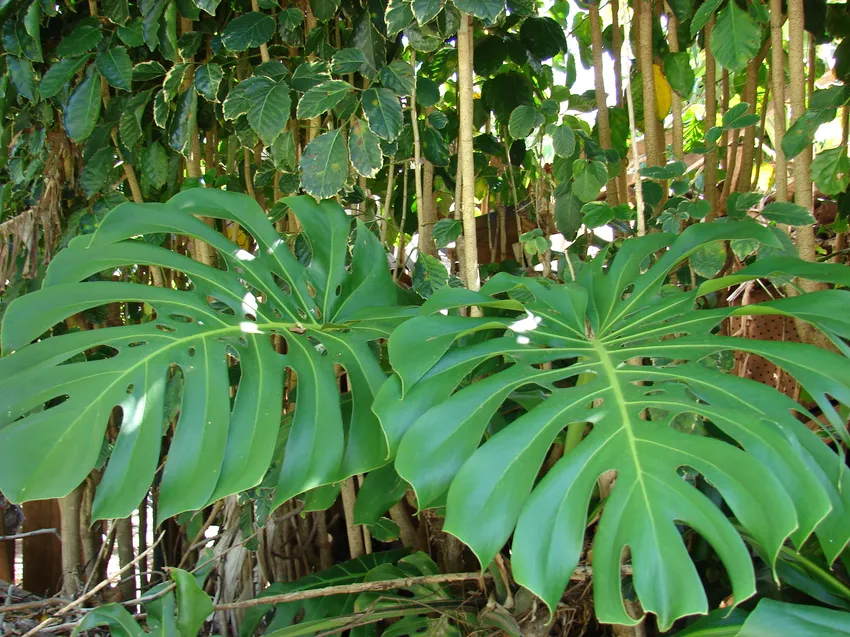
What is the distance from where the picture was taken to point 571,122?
1.47 meters

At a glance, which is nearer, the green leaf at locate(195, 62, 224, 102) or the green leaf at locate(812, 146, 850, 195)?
the green leaf at locate(812, 146, 850, 195)

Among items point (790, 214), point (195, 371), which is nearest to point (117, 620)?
point (195, 371)

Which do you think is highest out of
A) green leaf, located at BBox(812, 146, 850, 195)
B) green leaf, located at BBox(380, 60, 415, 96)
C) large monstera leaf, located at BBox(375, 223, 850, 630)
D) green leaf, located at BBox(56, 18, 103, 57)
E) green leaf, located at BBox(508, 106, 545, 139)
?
green leaf, located at BBox(56, 18, 103, 57)

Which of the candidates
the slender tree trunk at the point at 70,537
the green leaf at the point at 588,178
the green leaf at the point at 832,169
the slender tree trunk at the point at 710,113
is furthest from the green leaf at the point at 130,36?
the green leaf at the point at 832,169

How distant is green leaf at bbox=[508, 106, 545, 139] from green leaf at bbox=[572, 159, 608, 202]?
107 millimetres

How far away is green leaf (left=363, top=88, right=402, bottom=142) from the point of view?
4.07ft

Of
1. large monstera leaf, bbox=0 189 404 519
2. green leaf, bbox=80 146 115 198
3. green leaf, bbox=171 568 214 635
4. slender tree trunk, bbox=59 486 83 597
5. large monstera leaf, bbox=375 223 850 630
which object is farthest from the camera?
slender tree trunk, bbox=59 486 83 597

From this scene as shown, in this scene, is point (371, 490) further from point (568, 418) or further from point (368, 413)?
point (568, 418)

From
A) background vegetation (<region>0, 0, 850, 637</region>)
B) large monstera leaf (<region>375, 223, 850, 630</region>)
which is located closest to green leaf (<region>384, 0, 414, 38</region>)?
background vegetation (<region>0, 0, 850, 637</region>)

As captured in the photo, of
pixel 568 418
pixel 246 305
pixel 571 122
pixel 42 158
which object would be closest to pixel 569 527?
pixel 568 418

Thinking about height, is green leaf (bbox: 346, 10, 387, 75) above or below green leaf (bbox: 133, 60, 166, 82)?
below

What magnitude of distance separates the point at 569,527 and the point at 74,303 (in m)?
0.65

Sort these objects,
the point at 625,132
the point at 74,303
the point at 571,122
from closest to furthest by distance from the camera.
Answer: the point at 74,303 < the point at 571,122 < the point at 625,132

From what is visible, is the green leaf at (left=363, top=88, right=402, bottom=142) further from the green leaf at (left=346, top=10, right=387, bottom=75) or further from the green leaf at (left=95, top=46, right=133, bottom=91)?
the green leaf at (left=95, top=46, right=133, bottom=91)
